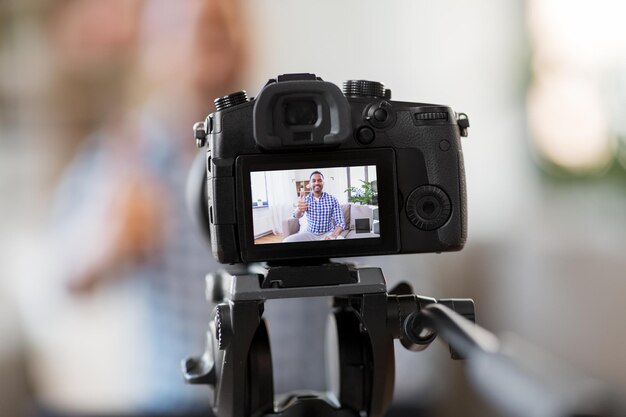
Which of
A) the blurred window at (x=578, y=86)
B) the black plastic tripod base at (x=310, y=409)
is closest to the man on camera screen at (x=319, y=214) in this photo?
the black plastic tripod base at (x=310, y=409)

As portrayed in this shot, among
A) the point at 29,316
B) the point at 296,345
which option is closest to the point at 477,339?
the point at 296,345

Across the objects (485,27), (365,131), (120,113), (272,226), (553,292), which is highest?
(485,27)

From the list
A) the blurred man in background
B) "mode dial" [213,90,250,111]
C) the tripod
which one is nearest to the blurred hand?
the blurred man in background

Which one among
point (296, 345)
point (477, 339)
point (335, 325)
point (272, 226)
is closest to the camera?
point (477, 339)

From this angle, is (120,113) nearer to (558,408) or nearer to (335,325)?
(335,325)

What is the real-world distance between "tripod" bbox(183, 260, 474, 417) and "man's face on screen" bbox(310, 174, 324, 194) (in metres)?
0.11

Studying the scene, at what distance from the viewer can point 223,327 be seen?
99 cm

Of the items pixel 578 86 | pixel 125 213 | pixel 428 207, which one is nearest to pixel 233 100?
pixel 428 207

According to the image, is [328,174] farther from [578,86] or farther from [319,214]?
[578,86]

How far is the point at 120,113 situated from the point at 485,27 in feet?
3.55

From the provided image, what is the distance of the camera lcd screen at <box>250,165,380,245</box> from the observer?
3.18ft

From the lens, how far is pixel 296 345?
6.79 ft

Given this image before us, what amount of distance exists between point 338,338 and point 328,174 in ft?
0.91

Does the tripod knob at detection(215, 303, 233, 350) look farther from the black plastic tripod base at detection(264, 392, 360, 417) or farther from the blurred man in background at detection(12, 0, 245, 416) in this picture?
the blurred man in background at detection(12, 0, 245, 416)
